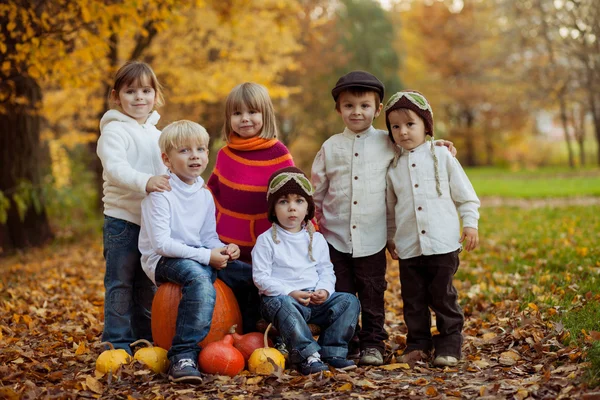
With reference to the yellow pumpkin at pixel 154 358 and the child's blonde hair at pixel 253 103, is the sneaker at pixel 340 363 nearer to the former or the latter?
the yellow pumpkin at pixel 154 358

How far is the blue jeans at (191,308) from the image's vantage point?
4023 mm

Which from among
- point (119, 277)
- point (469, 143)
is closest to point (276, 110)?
point (119, 277)

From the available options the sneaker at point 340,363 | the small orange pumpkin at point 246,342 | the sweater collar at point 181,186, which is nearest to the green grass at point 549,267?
the sneaker at point 340,363

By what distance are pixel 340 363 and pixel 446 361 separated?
71 centimetres

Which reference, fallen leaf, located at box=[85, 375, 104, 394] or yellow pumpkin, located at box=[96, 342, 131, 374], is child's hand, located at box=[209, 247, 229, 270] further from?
fallen leaf, located at box=[85, 375, 104, 394]

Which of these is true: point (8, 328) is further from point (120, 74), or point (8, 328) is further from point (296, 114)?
point (296, 114)

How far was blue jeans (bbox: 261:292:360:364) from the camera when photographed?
162 inches

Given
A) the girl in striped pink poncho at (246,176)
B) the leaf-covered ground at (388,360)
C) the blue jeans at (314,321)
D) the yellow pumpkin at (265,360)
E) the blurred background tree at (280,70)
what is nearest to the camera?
the leaf-covered ground at (388,360)

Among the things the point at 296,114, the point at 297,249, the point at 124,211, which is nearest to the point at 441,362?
the point at 297,249

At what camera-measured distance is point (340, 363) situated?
4.24 m

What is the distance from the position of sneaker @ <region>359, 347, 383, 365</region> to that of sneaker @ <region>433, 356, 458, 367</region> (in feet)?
1.24

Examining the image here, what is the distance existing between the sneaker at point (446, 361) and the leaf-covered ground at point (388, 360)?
6 centimetres

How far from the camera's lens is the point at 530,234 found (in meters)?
9.70

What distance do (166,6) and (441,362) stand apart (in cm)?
613
